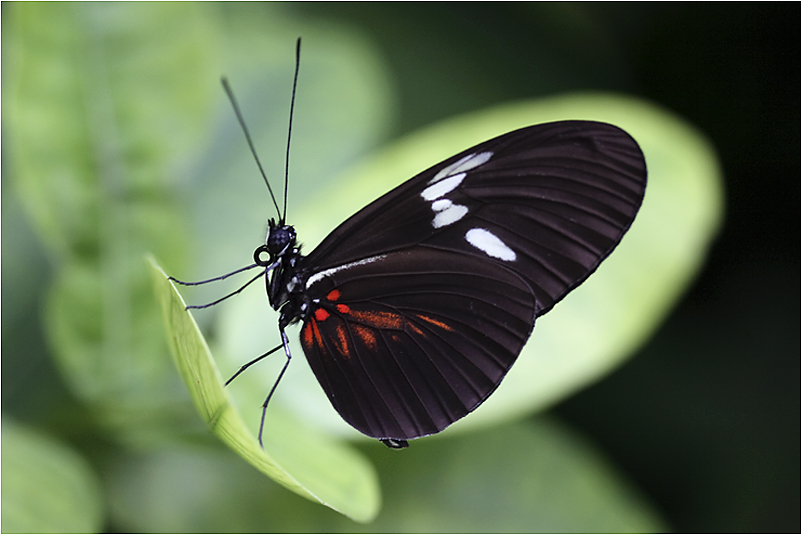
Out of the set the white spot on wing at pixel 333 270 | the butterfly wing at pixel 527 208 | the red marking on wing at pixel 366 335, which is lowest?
the red marking on wing at pixel 366 335

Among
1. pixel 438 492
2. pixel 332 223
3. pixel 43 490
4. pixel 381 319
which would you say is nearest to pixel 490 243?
pixel 381 319

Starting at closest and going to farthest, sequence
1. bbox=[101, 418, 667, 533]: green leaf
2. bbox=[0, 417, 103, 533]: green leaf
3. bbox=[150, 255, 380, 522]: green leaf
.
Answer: bbox=[150, 255, 380, 522]: green leaf → bbox=[0, 417, 103, 533]: green leaf → bbox=[101, 418, 667, 533]: green leaf

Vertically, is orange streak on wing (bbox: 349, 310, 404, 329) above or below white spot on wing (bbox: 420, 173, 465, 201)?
below

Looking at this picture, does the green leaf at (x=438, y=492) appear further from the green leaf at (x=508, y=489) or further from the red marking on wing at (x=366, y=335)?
the red marking on wing at (x=366, y=335)

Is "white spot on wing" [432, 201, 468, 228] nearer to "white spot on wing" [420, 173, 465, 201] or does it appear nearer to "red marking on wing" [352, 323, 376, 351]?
"white spot on wing" [420, 173, 465, 201]

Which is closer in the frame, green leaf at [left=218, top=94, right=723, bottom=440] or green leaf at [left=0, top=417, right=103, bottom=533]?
green leaf at [left=0, top=417, right=103, bottom=533]

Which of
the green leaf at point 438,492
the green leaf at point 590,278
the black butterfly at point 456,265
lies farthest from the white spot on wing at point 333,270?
the green leaf at point 438,492

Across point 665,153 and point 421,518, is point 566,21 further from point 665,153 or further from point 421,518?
point 421,518

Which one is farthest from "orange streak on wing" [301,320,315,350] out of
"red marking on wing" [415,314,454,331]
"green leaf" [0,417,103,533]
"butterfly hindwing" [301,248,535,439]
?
"green leaf" [0,417,103,533]

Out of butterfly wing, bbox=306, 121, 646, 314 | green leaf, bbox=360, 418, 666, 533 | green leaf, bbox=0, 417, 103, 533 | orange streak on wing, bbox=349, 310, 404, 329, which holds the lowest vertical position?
green leaf, bbox=360, 418, 666, 533
